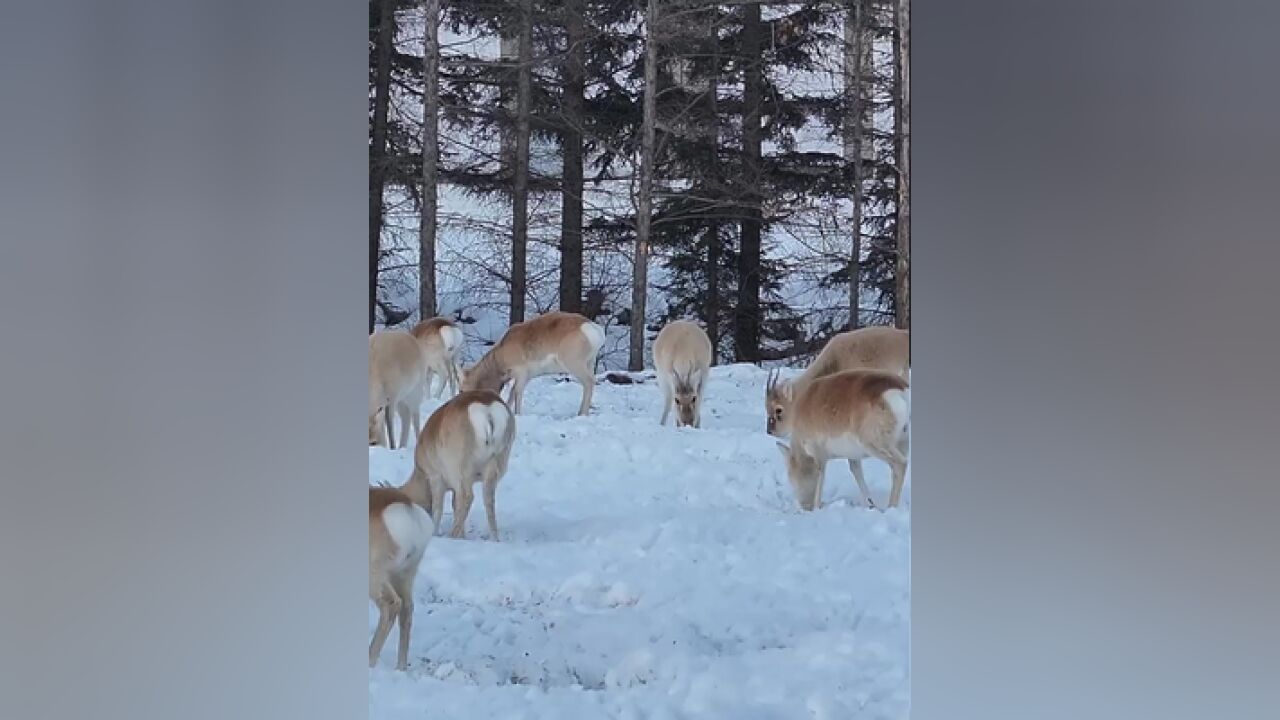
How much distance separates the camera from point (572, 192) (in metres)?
4.85

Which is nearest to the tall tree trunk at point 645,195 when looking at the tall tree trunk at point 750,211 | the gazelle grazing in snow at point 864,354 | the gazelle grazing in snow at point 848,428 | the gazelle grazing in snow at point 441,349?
the tall tree trunk at point 750,211

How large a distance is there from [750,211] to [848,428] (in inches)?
61.3

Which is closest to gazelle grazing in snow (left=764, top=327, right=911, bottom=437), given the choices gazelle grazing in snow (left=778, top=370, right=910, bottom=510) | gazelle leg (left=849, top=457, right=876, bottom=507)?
gazelle grazing in snow (left=778, top=370, right=910, bottom=510)

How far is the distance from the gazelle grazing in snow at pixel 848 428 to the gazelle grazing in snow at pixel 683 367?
1.54 feet

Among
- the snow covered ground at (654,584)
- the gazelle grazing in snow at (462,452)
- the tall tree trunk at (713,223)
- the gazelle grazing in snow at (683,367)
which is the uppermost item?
the tall tree trunk at (713,223)

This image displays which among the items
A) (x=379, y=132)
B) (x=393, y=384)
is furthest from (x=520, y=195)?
(x=393, y=384)

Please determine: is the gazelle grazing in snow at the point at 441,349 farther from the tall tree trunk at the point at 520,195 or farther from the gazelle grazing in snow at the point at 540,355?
the tall tree trunk at the point at 520,195

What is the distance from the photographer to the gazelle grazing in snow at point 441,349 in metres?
4.32

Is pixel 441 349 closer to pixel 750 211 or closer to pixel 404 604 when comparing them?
pixel 750 211
